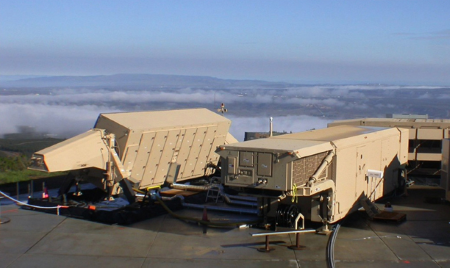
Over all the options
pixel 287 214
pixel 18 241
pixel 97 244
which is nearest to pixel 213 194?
pixel 287 214

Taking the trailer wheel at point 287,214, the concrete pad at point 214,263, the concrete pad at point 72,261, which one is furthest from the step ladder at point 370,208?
the concrete pad at point 72,261

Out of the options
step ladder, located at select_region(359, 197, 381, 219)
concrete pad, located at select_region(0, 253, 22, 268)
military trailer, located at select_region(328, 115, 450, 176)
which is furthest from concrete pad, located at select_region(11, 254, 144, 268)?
military trailer, located at select_region(328, 115, 450, 176)

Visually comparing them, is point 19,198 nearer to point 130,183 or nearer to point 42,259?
point 130,183

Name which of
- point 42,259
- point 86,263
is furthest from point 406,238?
point 42,259

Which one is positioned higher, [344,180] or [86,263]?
[344,180]

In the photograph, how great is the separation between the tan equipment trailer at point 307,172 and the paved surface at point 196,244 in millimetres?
702

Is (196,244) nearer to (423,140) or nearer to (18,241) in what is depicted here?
(18,241)

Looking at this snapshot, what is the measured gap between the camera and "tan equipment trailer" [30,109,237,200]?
1434 cm

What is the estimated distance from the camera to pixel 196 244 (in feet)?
38.9

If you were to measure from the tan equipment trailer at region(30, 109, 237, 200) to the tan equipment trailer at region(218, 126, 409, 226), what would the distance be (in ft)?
13.0

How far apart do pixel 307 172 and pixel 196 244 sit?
2929 mm

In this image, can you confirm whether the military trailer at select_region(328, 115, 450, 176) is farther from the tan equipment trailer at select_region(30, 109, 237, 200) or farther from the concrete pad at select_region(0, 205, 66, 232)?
the concrete pad at select_region(0, 205, 66, 232)

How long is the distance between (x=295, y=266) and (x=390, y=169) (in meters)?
7.38

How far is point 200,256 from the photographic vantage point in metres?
10.9
